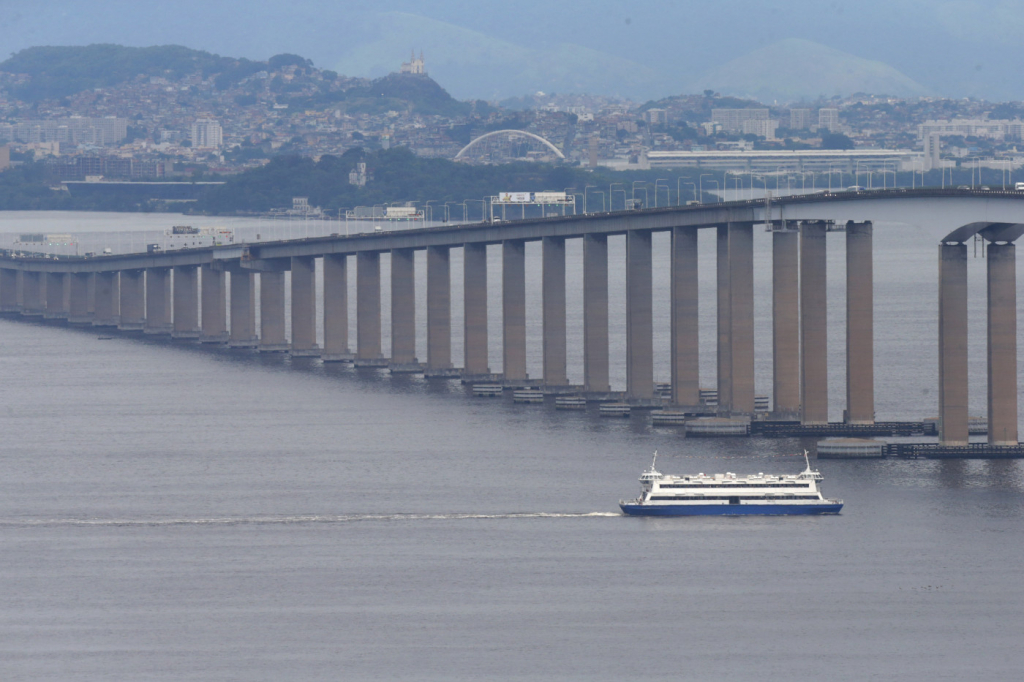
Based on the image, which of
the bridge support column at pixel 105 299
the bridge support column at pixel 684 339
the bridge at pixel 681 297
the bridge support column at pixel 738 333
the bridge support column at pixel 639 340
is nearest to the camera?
the bridge at pixel 681 297

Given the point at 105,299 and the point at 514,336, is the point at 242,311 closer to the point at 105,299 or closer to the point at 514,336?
the point at 105,299

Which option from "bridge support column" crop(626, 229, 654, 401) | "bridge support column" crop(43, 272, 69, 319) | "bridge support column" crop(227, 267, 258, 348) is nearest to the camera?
"bridge support column" crop(626, 229, 654, 401)

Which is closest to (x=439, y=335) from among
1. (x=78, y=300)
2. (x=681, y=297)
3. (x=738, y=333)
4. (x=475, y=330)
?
(x=475, y=330)

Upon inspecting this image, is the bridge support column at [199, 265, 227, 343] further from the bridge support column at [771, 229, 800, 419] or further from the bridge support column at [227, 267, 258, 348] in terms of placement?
the bridge support column at [771, 229, 800, 419]

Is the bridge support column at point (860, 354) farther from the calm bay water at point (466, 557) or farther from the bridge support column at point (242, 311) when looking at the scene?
the bridge support column at point (242, 311)

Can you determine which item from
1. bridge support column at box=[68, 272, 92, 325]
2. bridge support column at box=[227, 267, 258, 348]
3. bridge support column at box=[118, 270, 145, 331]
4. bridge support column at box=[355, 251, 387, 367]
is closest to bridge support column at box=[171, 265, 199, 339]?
bridge support column at box=[227, 267, 258, 348]

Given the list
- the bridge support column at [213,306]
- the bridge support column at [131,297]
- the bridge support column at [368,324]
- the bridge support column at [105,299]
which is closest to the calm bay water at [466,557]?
the bridge support column at [368,324]

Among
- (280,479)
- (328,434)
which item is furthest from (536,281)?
(280,479)
